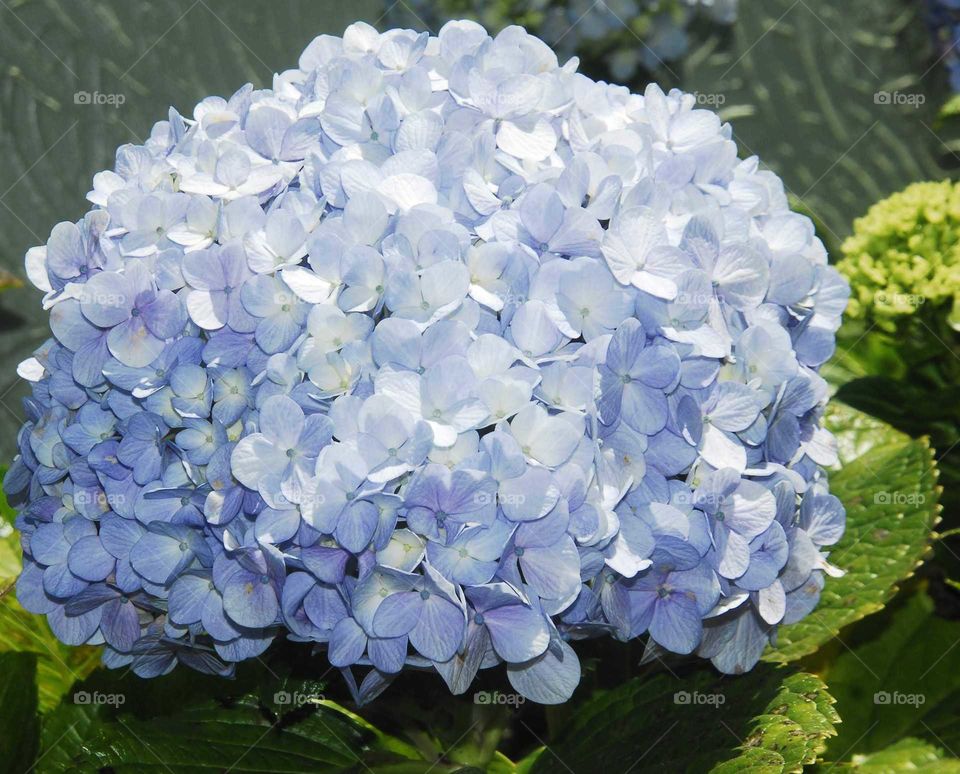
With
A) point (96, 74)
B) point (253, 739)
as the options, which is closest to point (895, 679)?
point (253, 739)

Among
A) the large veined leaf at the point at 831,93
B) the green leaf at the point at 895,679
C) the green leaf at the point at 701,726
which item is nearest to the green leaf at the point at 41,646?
the green leaf at the point at 701,726

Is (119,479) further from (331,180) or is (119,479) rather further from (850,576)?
(850,576)

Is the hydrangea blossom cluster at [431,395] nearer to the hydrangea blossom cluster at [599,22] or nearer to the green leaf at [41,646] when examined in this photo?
the green leaf at [41,646]

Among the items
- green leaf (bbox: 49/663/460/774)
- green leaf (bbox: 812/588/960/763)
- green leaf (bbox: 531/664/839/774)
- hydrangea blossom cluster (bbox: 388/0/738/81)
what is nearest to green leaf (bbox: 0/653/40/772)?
green leaf (bbox: 49/663/460/774)

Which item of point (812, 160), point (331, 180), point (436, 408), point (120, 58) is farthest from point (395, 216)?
point (812, 160)

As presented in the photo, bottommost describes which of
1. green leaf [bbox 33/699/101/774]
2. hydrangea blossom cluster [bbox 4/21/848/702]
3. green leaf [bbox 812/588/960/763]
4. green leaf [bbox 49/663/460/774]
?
green leaf [bbox 812/588/960/763]

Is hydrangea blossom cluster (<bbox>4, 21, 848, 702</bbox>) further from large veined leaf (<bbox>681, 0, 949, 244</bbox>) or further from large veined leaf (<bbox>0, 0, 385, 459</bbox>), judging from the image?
large veined leaf (<bbox>681, 0, 949, 244</bbox>)
